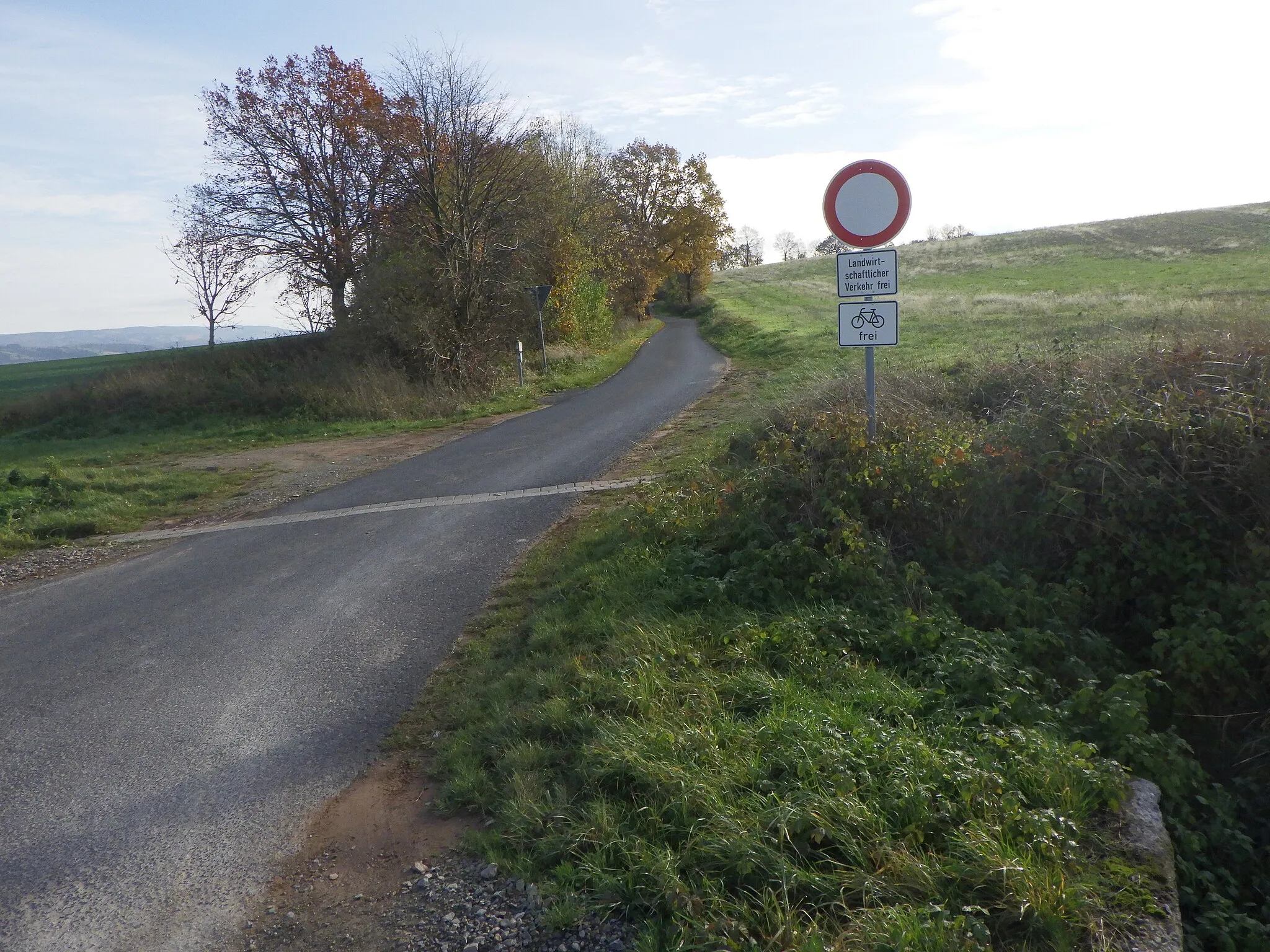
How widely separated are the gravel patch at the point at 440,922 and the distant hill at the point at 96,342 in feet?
119

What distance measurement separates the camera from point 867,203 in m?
6.72

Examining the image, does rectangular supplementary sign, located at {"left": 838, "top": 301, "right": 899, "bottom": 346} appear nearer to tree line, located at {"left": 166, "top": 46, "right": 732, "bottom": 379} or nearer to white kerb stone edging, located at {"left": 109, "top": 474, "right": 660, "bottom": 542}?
white kerb stone edging, located at {"left": 109, "top": 474, "right": 660, "bottom": 542}

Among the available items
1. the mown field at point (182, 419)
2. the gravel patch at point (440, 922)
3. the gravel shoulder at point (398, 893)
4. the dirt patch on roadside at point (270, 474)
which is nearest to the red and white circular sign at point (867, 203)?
the gravel shoulder at point (398, 893)

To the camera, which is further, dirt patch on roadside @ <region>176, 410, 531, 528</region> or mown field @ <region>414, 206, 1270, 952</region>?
dirt patch on roadside @ <region>176, 410, 531, 528</region>

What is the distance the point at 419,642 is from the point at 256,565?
3038mm

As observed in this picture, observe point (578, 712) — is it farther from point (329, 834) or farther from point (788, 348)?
point (788, 348)

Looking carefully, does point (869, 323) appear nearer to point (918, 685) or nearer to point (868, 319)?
point (868, 319)

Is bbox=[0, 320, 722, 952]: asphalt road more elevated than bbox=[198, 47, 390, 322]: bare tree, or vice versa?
bbox=[198, 47, 390, 322]: bare tree

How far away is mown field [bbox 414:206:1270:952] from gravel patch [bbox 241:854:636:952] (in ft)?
0.33

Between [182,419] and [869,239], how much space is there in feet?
62.0

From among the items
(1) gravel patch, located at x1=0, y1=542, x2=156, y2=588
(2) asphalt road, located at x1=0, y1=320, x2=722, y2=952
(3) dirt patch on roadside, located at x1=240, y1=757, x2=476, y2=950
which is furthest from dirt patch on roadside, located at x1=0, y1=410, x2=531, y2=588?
(3) dirt patch on roadside, located at x1=240, y1=757, x2=476, y2=950

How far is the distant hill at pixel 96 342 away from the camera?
5309 cm

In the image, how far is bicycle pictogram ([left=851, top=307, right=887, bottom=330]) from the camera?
265 inches

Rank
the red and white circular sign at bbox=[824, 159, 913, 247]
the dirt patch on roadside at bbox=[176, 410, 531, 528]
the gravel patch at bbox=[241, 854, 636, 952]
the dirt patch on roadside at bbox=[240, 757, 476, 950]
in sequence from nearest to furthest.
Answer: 1. the gravel patch at bbox=[241, 854, 636, 952]
2. the dirt patch on roadside at bbox=[240, 757, 476, 950]
3. the red and white circular sign at bbox=[824, 159, 913, 247]
4. the dirt patch on roadside at bbox=[176, 410, 531, 528]
